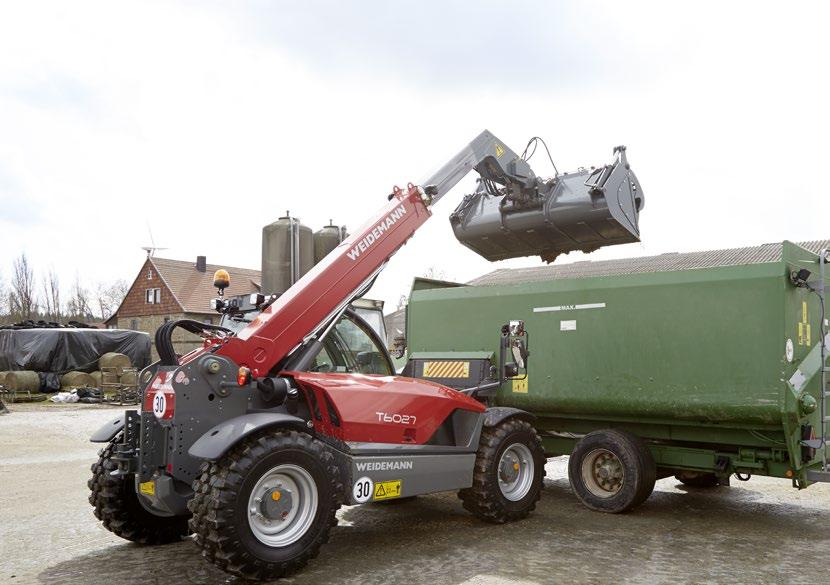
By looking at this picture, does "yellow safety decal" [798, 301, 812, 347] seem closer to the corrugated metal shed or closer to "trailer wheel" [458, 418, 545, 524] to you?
"trailer wheel" [458, 418, 545, 524]

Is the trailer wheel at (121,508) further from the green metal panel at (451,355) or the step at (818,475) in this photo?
the step at (818,475)

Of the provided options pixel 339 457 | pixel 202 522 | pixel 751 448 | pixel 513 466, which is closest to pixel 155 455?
pixel 202 522

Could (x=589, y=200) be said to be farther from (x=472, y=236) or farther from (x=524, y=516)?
(x=524, y=516)

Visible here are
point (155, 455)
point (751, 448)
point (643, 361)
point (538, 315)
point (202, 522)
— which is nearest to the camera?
point (202, 522)

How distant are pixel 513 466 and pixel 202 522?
3159 millimetres

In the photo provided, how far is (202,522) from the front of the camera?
4.57 meters

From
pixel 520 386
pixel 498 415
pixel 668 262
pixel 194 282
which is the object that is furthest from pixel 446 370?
pixel 194 282

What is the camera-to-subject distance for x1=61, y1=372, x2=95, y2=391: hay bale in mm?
23797

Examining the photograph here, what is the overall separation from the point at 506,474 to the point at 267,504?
2.60 meters

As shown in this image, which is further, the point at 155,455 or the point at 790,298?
the point at 790,298

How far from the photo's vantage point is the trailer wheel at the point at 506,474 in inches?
253

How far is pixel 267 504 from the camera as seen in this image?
487 centimetres

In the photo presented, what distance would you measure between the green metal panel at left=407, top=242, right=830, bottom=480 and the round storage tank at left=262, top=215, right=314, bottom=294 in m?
2.02

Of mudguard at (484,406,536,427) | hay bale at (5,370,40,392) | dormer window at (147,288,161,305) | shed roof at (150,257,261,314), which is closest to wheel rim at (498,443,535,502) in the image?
mudguard at (484,406,536,427)
